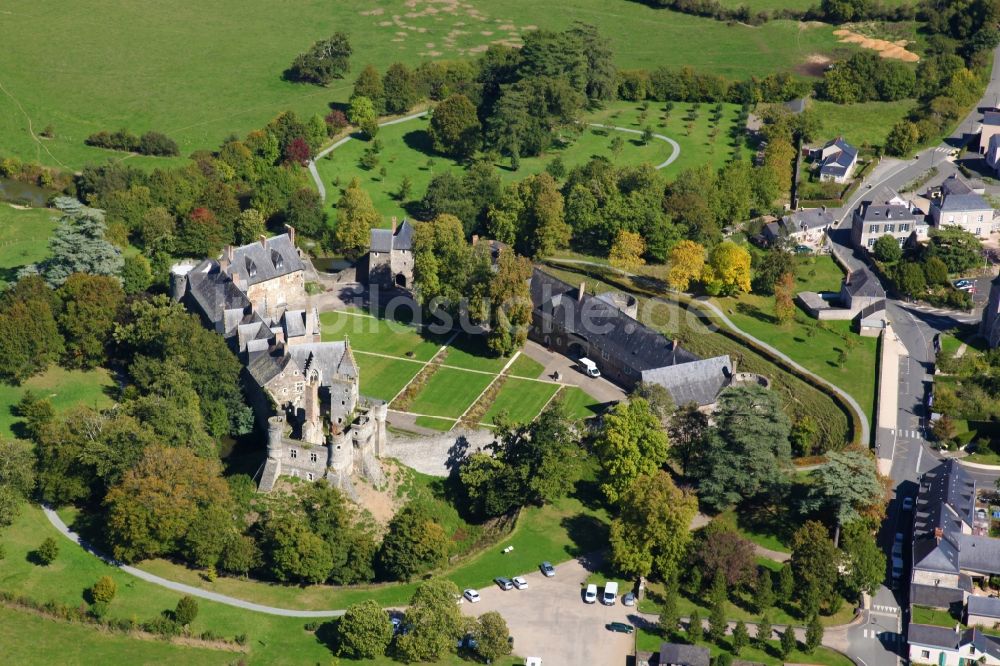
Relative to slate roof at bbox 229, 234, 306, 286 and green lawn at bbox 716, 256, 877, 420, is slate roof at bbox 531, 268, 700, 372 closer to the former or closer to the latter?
green lawn at bbox 716, 256, 877, 420

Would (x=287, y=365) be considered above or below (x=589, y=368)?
above

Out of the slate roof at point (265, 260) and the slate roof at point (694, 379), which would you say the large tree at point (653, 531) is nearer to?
the slate roof at point (694, 379)

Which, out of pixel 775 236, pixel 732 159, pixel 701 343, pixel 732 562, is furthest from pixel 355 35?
pixel 732 562

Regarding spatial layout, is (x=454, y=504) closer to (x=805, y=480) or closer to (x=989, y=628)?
(x=805, y=480)

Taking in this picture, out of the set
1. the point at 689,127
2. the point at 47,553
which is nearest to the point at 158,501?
the point at 47,553

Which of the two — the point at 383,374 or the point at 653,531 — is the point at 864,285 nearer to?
the point at 653,531
